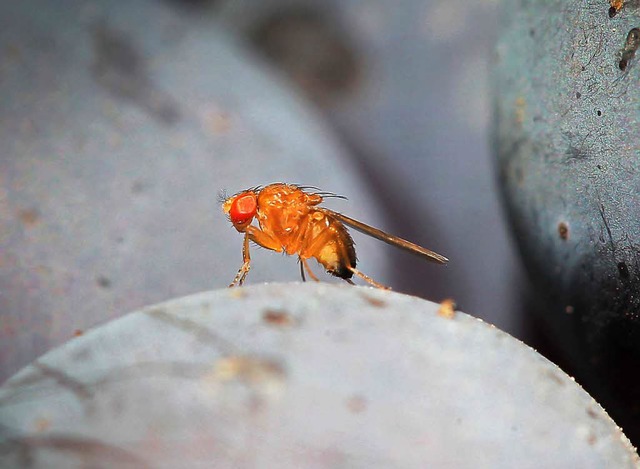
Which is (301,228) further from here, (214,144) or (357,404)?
(357,404)

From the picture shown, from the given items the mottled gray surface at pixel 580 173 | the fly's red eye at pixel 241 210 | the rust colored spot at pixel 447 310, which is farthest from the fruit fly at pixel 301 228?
the rust colored spot at pixel 447 310

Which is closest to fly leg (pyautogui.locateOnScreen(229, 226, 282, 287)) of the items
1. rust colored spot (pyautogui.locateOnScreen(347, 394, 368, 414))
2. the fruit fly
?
the fruit fly

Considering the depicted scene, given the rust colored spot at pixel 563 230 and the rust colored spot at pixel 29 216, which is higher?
the rust colored spot at pixel 563 230

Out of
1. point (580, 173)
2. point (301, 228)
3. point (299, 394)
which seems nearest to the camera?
point (299, 394)

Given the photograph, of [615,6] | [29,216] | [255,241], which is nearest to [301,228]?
[255,241]

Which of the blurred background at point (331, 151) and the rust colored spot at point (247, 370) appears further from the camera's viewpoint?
the blurred background at point (331, 151)

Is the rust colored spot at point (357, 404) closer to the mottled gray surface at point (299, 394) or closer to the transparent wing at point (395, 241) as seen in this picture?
the mottled gray surface at point (299, 394)

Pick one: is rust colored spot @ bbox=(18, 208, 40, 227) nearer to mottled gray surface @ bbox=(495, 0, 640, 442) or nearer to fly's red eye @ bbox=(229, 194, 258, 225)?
fly's red eye @ bbox=(229, 194, 258, 225)
